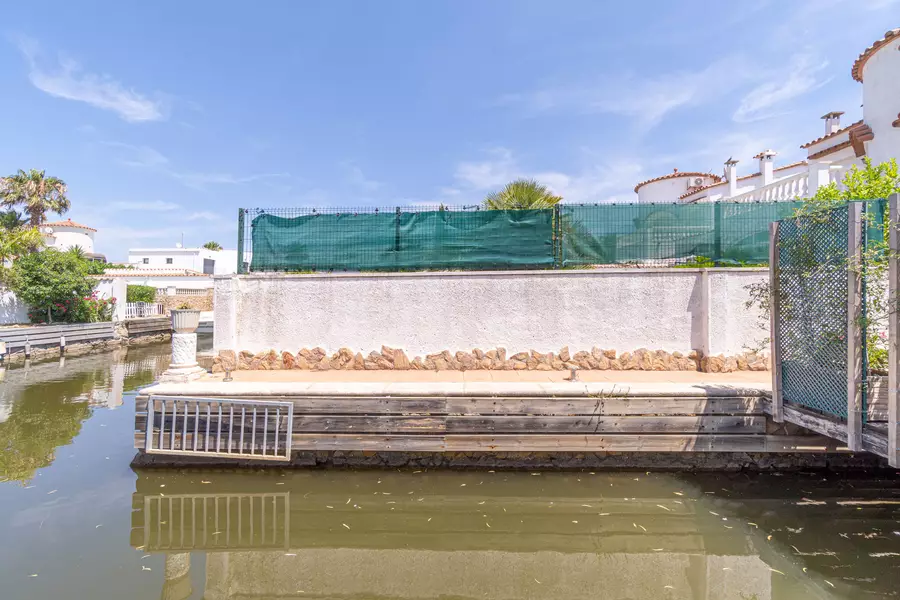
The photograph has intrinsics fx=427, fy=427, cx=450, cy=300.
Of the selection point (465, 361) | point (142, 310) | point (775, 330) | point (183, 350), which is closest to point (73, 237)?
point (142, 310)

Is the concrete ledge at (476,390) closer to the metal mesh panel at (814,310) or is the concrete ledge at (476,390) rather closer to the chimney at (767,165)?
the metal mesh panel at (814,310)

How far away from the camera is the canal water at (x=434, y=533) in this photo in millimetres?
3514

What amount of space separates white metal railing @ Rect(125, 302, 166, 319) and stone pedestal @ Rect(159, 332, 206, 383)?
19412mm

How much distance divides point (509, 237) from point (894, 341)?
18.1ft

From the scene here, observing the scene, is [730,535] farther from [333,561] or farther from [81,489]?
[81,489]

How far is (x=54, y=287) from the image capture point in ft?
59.3

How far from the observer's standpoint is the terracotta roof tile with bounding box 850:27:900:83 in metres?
10.7

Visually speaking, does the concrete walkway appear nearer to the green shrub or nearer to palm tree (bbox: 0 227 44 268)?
palm tree (bbox: 0 227 44 268)

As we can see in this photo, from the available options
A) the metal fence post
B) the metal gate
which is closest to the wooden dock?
the metal gate

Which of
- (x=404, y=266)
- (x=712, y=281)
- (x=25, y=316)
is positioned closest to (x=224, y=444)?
(x=404, y=266)

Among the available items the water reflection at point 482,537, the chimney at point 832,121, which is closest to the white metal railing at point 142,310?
the water reflection at point 482,537

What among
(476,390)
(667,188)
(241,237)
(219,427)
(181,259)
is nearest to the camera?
(219,427)

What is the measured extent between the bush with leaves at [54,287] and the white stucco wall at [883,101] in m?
28.4

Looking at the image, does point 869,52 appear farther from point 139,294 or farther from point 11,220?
point 11,220
